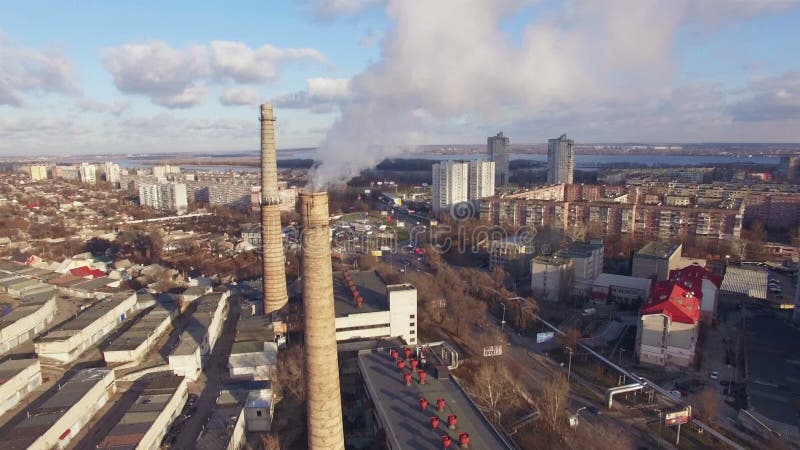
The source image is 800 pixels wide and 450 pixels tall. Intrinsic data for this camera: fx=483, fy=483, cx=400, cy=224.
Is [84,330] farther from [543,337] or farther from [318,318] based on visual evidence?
[543,337]

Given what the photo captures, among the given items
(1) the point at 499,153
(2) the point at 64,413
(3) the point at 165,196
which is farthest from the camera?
(1) the point at 499,153

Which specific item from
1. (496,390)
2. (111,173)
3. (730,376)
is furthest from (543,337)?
(111,173)

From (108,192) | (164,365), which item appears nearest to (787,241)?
(164,365)

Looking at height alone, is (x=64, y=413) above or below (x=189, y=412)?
above

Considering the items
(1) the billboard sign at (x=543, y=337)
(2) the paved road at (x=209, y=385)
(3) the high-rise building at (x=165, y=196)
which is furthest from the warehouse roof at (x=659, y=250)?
(3) the high-rise building at (x=165, y=196)

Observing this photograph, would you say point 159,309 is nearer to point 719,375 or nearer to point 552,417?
point 552,417
